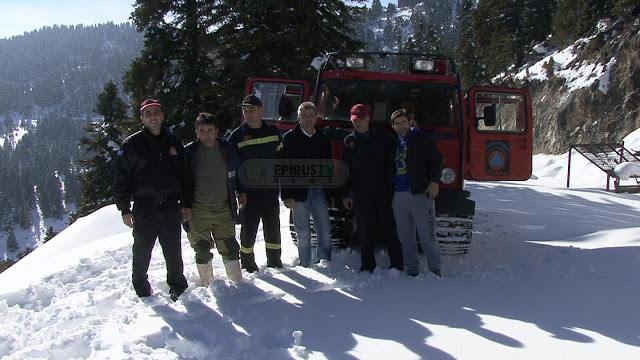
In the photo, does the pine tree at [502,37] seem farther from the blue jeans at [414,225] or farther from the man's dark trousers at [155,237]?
the man's dark trousers at [155,237]

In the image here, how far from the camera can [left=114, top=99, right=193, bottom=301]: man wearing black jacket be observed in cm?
400

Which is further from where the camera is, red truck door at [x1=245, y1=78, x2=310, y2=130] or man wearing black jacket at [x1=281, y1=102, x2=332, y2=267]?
red truck door at [x1=245, y1=78, x2=310, y2=130]

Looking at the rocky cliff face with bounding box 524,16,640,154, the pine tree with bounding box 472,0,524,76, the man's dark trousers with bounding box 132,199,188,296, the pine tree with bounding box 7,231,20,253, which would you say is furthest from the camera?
the pine tree with bounding box 7,231,20,253

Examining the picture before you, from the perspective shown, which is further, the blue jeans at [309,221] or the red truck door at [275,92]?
the red truck door at [275,92]

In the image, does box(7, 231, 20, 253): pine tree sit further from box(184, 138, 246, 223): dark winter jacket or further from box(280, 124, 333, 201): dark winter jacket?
box(280, 124, 333, 201): dark winter jacket

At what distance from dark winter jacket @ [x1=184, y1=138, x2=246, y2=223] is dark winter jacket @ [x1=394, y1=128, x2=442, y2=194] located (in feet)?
5.54

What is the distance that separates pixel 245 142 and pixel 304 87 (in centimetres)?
227

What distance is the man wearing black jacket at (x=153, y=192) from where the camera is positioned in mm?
4000

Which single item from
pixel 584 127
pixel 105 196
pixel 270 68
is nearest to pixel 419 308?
pixel 270 68

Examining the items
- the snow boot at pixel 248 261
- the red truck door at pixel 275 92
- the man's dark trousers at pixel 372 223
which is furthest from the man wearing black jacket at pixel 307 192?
the red truck door at pixel 275 92

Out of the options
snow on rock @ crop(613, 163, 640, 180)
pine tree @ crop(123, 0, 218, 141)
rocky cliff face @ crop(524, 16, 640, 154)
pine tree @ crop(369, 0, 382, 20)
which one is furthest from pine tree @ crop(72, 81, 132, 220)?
pine tree @ crop(369, 0, 382, 20)

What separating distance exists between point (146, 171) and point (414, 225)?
8.74ft

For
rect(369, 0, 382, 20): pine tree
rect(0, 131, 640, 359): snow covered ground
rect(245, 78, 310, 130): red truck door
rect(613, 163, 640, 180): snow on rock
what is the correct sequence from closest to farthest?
rect(0, 131, 640, 359): snow covered ground < rect(245, 78, 310, 130): red truck door < rect(613, 163, 640, 180): snow on rock < rect(369, 0, 382, 20): pine tree

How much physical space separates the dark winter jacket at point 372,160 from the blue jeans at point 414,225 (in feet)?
0.64
